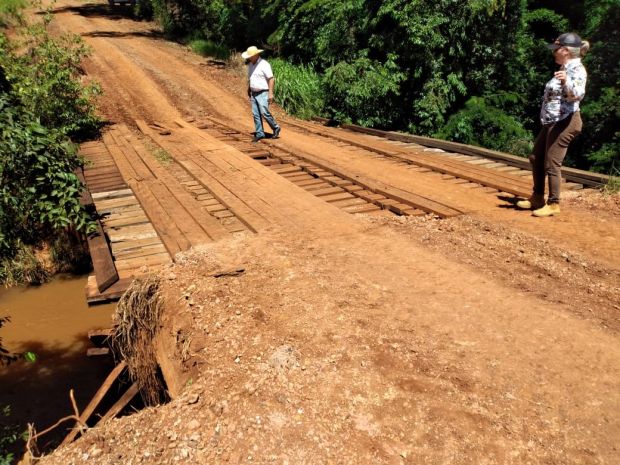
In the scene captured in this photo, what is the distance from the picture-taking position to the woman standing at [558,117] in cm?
531

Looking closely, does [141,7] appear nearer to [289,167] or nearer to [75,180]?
[289,167]

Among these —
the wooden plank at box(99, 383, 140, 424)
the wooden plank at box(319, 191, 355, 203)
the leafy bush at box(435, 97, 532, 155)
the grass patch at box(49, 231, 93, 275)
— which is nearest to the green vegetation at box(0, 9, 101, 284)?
the grass patch at box(49, 231, 93, 275)

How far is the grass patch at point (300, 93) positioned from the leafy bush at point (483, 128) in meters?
3.40

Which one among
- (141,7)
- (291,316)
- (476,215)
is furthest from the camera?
(141,7)

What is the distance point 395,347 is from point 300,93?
10947 millimetres

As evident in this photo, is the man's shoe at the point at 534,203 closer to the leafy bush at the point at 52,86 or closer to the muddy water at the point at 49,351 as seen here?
the muddy water at the point at 49,351

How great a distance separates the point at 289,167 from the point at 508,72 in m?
6.79

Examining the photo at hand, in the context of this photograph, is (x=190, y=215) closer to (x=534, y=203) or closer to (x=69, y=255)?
(x=69, y=255)

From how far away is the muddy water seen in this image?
5.75 m

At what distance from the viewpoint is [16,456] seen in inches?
200

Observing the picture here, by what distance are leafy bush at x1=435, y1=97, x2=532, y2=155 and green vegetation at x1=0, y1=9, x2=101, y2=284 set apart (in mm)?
7808

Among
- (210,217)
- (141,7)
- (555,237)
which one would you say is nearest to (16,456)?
(210,217)

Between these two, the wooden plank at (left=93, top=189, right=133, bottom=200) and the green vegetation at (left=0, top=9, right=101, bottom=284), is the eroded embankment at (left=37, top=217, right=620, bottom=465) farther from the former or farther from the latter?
the wooden plank at (left=93, top=189, right=133, bottom=200)

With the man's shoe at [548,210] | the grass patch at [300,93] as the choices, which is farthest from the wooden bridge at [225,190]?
the grass patch at [300,93]
